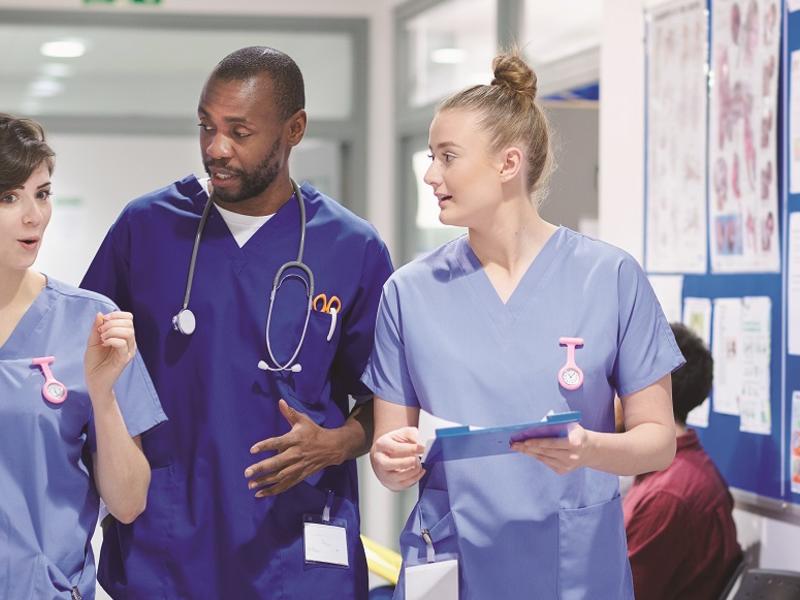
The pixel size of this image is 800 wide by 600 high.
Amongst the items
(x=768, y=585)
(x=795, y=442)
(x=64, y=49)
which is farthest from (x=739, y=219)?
(x=64, y=49)

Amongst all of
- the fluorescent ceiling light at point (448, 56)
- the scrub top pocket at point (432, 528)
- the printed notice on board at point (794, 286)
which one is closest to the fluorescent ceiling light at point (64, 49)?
the fluorescent ceiling light at point (448, 56)

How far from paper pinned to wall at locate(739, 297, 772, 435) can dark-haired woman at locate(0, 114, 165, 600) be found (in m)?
1.52

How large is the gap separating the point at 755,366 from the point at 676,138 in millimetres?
693

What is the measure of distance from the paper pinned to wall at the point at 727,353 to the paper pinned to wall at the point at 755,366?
2 centimetres

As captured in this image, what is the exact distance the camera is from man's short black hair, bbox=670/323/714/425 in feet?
8.97

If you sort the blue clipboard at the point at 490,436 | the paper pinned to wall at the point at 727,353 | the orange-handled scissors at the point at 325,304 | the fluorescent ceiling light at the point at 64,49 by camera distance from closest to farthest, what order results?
the blue clipboard at the point at 490,436, the orange-handled scissors at the point at 325,304, the paper pinned to wall at the point at 727,353, the fluorescent ceiling light at the point at 64,49

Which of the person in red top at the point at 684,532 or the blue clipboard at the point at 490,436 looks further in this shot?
the person in red top at the point at 684,532

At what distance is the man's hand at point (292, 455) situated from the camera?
1852 millimetres

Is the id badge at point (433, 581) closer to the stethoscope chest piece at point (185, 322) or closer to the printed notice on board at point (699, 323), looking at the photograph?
the stethoscope chest piece at point (185, 322)

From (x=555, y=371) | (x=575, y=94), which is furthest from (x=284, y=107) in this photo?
(x=575, y=94)

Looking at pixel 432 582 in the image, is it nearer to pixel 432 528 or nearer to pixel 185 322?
pixel 432 528

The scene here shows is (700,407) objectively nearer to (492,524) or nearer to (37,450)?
(492,524)

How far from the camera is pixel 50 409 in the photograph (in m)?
1.69

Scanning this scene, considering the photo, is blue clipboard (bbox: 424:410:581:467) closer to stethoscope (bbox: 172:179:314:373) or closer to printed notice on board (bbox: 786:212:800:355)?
stethoscope (bbox: 172:179:314:373)
